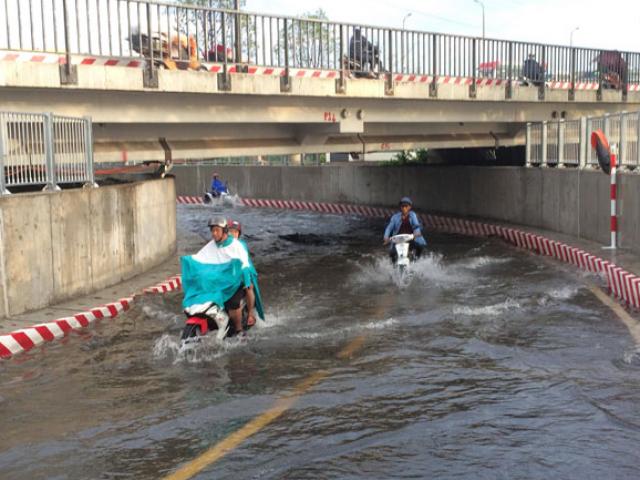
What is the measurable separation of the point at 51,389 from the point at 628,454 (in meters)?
5.41

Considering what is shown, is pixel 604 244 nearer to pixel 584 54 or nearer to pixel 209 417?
pixel 584 54

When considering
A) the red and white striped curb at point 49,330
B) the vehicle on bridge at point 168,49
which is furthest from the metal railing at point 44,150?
the vehicle on bridge at point 168,49

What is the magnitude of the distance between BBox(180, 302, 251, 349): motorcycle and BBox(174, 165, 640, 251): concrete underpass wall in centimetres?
989

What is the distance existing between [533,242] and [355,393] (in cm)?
1387

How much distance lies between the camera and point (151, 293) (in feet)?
45.3

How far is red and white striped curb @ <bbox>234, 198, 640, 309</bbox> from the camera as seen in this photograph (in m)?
13.2

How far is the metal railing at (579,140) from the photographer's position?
1737 centimetres

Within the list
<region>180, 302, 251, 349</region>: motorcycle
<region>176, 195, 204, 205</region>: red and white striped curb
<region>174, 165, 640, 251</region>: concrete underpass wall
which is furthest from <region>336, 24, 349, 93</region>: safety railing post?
<region>176, 195, 204, 205</region>: red and white striped curb

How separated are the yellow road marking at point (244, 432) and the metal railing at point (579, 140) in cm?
1102

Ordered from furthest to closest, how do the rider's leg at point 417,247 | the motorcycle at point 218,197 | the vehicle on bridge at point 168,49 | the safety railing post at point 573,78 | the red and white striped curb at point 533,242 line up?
the motorcycle at point 218,197, the safety railing post at point 573,78, the vehicle on bridge at point 168,49, the rider's leg at point 417,247, the red and white striped curb at point 533,242

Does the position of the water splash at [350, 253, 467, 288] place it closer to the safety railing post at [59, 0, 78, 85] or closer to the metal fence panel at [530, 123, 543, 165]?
the safety railing post at [59, 0, 78, 85]

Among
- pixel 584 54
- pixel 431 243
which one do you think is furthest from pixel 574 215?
pixel 584 54

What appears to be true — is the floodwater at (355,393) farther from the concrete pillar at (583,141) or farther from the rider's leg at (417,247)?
the concrete pillar at (583,141)

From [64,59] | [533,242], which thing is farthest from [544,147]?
[64,59]
